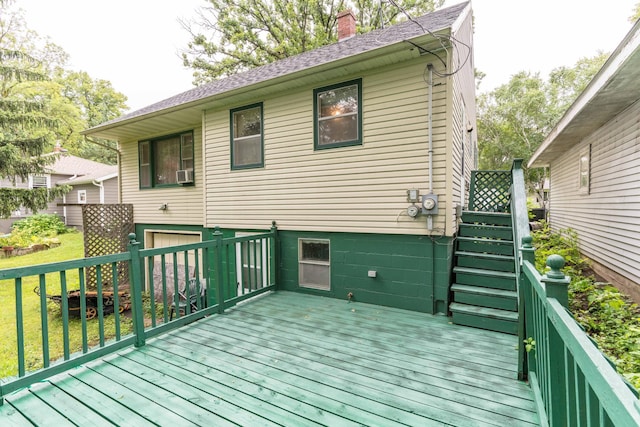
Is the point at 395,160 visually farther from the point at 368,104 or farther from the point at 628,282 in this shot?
the point at 628,282

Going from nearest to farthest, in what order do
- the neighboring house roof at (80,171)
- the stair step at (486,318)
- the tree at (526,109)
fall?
the stair step at (486,318) < the neighboring house roof at (80,171) < the tree at (526,109)

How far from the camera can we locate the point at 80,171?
20188mm

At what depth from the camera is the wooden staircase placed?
378 cm

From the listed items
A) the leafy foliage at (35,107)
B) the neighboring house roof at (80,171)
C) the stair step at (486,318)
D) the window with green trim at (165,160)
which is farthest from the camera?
the neighboring house roof at (80,171)

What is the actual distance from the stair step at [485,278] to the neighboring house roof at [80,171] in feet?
61.9

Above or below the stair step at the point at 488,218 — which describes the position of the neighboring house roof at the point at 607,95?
above

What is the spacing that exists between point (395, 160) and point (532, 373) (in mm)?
3012

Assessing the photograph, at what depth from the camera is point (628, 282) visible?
17.0ft

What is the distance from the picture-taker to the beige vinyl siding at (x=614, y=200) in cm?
493

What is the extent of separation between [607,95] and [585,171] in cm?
375

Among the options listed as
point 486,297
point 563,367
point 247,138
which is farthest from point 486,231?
point 247,138

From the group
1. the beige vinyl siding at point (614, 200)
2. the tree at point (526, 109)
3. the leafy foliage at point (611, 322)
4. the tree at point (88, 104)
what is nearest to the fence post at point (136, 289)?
the leafy foliage at point (611, 322)

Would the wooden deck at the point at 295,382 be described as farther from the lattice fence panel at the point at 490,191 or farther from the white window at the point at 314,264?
the lattice fence panel at the point at 490,191

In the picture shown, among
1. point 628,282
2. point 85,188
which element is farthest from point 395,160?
point 85,188
